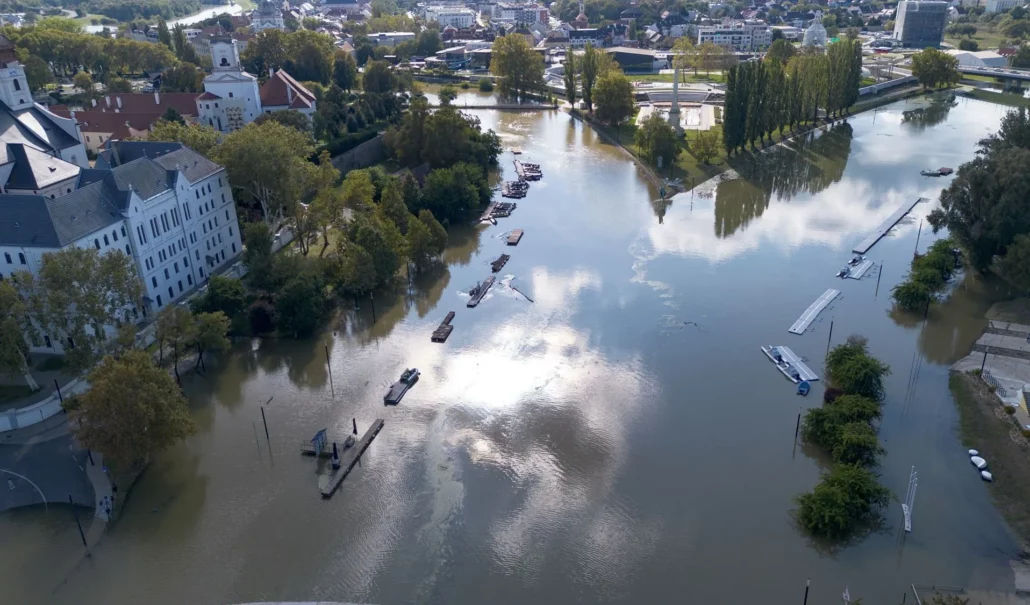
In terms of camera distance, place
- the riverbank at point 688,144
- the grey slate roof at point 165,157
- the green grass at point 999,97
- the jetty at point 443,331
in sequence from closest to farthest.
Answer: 1. the jetty at point 443,331
2. the grey slate roof at point 165,157
3. the riverbank at point 688,144
4. the green grass at point 999,97

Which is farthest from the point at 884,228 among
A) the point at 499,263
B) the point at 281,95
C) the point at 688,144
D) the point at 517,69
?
the point at 517,69

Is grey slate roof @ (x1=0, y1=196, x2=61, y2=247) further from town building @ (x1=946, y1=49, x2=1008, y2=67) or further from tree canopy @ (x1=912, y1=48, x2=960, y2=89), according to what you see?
town building @ (x1=946, y1=49, x2=1008, y2=67)

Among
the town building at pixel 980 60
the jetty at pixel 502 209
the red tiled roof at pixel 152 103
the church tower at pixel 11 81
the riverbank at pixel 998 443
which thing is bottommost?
the riverbank at pixel 998 443

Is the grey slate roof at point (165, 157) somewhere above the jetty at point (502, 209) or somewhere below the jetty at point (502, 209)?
above

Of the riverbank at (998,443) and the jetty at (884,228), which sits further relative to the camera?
the jetty at (884,228)

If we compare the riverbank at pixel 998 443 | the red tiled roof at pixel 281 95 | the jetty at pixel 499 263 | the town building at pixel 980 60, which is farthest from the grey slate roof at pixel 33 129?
the town building at pixel 980 60

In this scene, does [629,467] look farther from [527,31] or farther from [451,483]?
[527,31]

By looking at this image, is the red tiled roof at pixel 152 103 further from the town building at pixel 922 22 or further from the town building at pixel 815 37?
the town building at pixel 922 22

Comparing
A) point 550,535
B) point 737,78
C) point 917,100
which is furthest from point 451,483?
point 917,100
